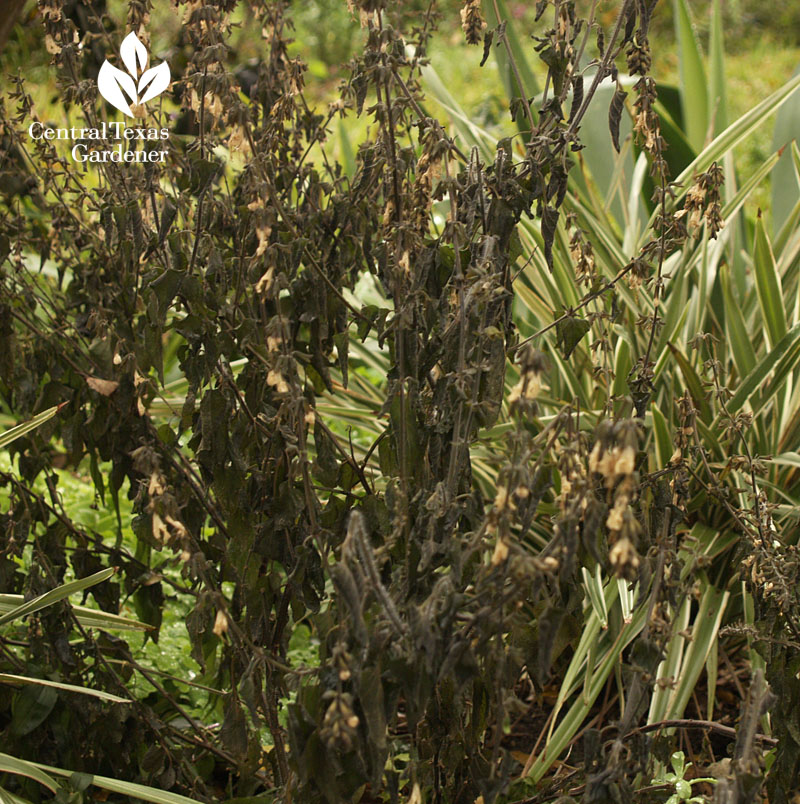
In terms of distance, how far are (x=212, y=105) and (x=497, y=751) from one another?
918 mm

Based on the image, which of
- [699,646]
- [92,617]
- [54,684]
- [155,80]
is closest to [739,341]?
[699,646]

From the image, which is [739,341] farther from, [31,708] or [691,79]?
[31,708]

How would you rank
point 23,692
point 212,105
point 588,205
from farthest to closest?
point 588,205, point 23,692, point 212,105

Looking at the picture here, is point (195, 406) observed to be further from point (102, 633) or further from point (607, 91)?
point (607, 91)

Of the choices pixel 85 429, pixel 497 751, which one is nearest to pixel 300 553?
pixel 497 751

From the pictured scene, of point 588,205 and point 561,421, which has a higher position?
point 588,205

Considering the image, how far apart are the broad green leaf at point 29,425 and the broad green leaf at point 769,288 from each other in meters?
1.71

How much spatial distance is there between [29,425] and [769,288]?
1782 millimetres

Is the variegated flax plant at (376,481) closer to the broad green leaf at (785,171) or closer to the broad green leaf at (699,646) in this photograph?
the broad green leaf at (699,646)

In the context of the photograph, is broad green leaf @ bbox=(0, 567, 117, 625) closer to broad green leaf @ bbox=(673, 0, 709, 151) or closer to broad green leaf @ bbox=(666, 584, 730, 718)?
broad green leaf @ bbox=(666, 584, 730, 718)

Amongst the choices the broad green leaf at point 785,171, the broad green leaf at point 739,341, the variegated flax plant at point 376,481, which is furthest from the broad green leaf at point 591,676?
the broad green leaf at point 785,171

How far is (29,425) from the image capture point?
5.49ft

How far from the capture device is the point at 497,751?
3.85ft

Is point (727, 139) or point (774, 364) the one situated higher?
point (727, 139)
